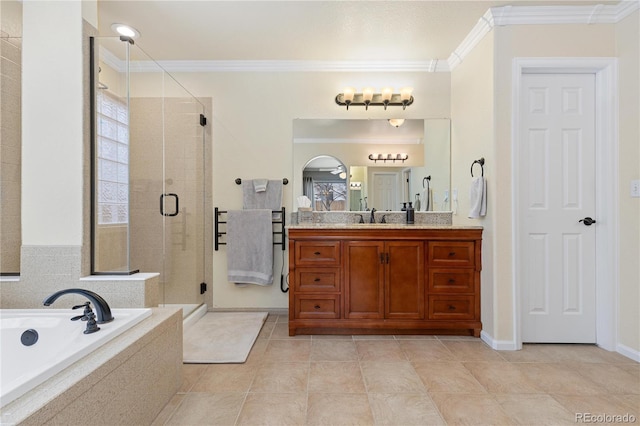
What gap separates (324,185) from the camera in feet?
10.4

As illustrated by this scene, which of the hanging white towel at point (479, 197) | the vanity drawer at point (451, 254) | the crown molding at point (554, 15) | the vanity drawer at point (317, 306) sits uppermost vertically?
the crown molding at point (554, 15)

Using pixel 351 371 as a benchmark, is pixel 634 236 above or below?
above

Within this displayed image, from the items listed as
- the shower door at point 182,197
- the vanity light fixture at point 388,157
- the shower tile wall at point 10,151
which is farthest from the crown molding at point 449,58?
the vanity light fixture at point 388,157

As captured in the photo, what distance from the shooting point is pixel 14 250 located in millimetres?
1780

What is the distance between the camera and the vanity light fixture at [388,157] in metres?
3.17

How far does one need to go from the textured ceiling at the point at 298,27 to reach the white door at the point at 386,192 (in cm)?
113

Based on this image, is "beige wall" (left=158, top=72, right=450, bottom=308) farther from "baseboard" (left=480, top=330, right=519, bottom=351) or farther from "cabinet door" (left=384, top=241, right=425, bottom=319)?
"baseboard" (left=480, top=330, right=519, bottom=351)

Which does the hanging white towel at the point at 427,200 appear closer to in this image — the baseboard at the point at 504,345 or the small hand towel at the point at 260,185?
the baseboard at the point at 504,345

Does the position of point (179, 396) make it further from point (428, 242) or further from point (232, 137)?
point (232, 137)

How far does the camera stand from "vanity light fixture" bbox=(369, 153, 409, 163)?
10.4 feet

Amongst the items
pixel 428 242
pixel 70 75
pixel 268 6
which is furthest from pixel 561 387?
pixel 70 75

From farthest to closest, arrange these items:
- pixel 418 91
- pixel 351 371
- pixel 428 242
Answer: pixel 418 91
pixel 428 242
pixel 351 371

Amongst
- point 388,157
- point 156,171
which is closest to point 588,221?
point 388,157

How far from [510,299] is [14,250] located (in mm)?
3158
